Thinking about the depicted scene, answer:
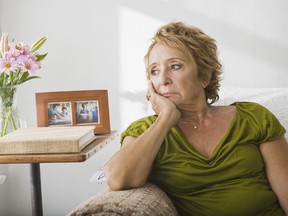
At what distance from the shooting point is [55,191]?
245 centimetres

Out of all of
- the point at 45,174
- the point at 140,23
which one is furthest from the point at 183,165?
the point at 45,174

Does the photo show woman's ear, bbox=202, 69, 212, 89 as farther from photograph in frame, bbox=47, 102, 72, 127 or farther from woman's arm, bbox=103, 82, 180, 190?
photograph in frame, bbox=47, 102, 72, 127

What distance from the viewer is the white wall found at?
218 centimetres

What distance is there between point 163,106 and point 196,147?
0.53 feet

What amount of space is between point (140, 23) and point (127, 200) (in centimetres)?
135

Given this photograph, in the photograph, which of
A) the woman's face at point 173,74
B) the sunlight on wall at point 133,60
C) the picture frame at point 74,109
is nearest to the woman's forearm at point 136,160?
the woman's face at point 173,74

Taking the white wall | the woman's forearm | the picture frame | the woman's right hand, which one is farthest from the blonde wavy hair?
the white wall

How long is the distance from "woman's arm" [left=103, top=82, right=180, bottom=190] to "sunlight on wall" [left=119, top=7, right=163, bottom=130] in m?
0.99

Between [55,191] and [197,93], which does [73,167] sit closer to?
[55,191]

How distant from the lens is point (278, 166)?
4.25 feet

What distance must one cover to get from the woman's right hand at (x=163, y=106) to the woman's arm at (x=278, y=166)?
277 millimetres

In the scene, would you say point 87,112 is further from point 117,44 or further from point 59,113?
point 117,44

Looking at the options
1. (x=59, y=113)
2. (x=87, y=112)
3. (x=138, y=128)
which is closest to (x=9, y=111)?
(x=59, y=113)

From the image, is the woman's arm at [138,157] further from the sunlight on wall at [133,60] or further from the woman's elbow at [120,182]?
the sunlight on wall at [133,60]
